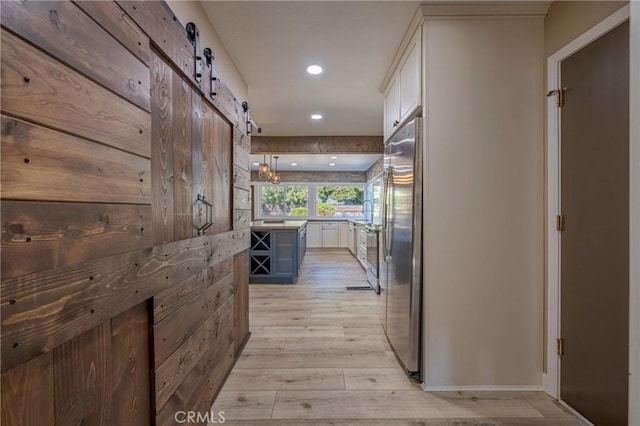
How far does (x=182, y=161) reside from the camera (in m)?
1.42

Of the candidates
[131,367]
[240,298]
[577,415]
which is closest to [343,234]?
[240,298]

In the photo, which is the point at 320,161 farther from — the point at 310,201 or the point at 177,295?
the point at 177,295

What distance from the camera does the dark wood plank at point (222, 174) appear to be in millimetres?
1881

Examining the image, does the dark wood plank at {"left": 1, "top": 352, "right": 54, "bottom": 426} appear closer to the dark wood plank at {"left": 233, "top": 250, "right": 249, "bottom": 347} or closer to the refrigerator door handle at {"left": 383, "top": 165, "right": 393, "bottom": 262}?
the dark wood plank at {"left": 233, "top": 250, "right": 249, "bottom": 347}

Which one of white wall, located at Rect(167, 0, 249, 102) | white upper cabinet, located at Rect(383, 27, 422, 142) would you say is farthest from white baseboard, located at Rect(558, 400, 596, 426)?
white wall, located at Rect(167, 0, 249, 102)

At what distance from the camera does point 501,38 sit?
1.90 m

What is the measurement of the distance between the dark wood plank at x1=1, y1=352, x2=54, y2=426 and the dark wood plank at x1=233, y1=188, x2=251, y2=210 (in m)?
1.55

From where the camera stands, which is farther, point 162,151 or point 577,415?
point 577,415

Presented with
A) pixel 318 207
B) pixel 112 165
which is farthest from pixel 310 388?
pixel 318 207

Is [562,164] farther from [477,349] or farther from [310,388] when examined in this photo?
[310,388]

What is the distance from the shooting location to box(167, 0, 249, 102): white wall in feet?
5.08

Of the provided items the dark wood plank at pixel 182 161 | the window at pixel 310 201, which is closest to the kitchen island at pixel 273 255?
the dark wood plank at pixel 182 161

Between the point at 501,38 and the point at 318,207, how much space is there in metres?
7.23

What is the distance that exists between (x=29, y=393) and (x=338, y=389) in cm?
168
